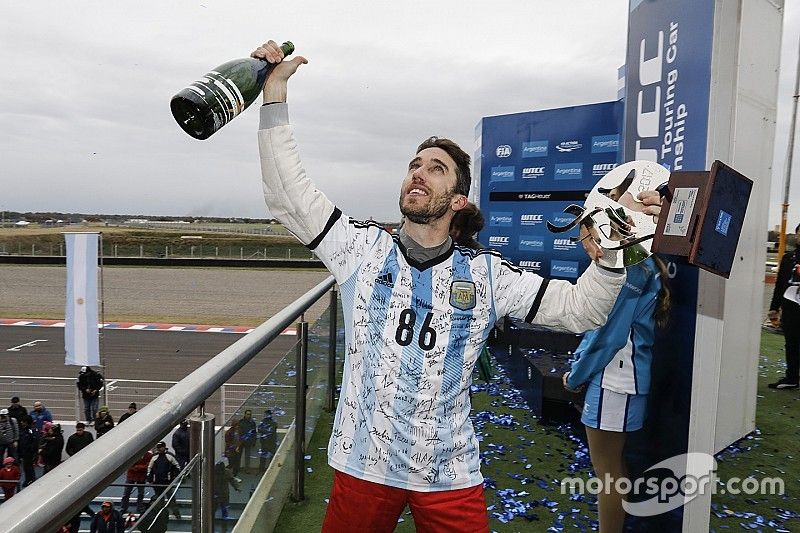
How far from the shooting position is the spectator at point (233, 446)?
1715 millimetres

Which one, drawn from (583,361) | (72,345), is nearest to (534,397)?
(583,361)

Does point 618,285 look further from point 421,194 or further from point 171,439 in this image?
point 171,439

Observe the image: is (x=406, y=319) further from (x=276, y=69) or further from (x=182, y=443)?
(x=276, y=69)

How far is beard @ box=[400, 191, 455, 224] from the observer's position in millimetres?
1746

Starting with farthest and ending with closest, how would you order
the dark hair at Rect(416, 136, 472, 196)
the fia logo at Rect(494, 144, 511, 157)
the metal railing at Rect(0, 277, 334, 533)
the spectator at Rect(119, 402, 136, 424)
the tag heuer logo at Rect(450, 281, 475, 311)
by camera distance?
the fia logo at Rect(494, 144, 511, 157)
the dark hair at Rect(416, 136, 472, 196)
the tag heuer logo at Rect(450, 281, 475, 311)
the spectator at Rect(119, 402, 136, 424)
the metal railing at Rect(0, 277, 334, 533)

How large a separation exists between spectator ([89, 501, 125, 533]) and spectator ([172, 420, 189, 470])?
168 mm

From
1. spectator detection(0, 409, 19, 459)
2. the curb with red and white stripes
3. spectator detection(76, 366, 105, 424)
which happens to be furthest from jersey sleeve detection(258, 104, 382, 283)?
the curb with red and white stripes

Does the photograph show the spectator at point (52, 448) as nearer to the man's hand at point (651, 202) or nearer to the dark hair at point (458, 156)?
the dark hair at point (458, 156)

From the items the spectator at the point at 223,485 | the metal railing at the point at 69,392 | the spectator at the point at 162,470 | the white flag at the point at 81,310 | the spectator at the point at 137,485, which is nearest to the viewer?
the spectator at the point at 137,485

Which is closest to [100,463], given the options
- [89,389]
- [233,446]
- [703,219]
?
[233,446]

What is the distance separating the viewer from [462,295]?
1696 millimetres

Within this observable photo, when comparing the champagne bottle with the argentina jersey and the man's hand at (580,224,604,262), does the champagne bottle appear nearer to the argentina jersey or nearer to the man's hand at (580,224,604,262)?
the argentina jersey

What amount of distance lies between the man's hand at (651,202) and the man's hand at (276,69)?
3.49ft

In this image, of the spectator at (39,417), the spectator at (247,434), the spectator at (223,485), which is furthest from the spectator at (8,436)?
the spectator at (223,485)
